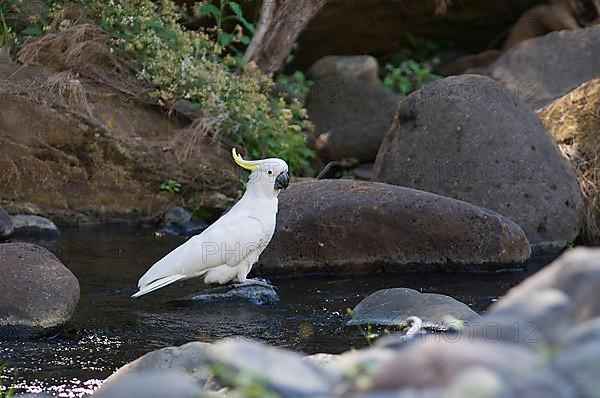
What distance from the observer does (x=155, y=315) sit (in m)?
7.32

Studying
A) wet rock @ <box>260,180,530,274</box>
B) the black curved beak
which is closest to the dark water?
wet rock @ <box>260,180,530,274</box>

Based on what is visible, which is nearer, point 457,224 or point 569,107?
point 457,224

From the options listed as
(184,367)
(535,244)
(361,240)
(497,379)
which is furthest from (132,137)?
(497,379)

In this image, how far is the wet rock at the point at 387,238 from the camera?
8.86 meters

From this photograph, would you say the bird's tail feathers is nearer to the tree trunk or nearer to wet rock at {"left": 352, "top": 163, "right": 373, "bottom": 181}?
the tree trunk

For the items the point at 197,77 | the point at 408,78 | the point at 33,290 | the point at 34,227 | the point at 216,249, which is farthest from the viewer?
the point at 408,78

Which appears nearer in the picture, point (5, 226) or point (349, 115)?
point (5, 226)

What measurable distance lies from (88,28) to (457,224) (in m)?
4.80

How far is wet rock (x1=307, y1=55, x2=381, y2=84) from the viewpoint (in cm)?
1458

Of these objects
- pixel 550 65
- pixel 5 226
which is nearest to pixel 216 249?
pixel 5 226

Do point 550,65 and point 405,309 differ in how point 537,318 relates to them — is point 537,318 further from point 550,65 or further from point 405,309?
point 550,65

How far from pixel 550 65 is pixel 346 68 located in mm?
2629

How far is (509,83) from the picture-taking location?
14.0m

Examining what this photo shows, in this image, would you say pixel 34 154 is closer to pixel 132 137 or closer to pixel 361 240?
pixel 132 137
